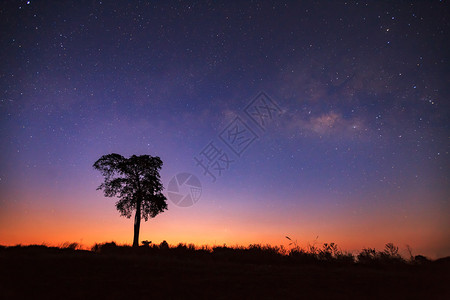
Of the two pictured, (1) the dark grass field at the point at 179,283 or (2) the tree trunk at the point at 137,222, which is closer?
(1) the dark grass field at the point at 179,283

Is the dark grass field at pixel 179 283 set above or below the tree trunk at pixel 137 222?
below

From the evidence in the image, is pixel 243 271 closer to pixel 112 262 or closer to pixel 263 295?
pixel 263 295

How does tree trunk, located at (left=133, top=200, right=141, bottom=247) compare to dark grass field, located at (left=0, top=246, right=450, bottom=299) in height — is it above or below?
above

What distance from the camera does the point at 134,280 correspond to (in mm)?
6344

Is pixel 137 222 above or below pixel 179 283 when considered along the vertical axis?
above

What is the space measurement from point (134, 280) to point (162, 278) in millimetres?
641

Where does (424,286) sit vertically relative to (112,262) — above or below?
below

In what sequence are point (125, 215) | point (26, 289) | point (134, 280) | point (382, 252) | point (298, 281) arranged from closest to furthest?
point (26, 289), point (134, 280), point (298, 281), point (382, 252), point (125, 215)

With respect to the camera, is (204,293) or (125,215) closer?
(204,293)

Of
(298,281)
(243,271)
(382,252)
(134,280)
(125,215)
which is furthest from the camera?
(125,215)

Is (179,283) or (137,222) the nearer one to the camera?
(179,283)

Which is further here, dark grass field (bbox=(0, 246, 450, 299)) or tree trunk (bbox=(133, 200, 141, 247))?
tree trunk (bbox=(133, 200, 141, 247))

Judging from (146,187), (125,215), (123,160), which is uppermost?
(123,160)

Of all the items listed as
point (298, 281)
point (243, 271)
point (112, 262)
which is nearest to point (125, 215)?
point (112, 262)
